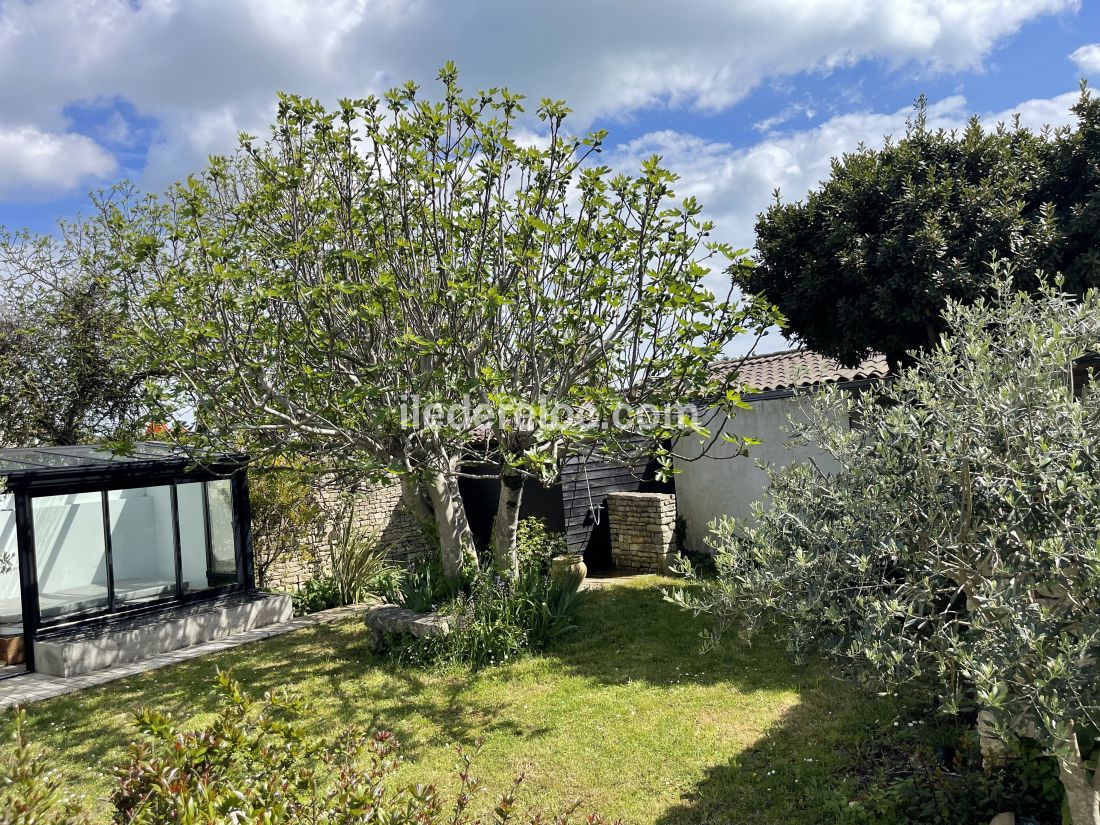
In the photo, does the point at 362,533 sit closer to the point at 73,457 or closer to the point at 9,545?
the point at 73,457

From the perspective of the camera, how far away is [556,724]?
252 inches

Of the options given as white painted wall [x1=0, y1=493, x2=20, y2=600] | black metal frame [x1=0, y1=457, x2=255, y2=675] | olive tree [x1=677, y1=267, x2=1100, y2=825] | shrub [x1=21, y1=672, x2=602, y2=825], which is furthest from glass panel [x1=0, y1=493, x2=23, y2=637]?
olive tree [x1=677, y1=267, x2=1100, y2=825]

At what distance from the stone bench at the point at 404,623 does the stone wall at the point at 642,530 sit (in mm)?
5018

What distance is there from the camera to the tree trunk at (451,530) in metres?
8.84

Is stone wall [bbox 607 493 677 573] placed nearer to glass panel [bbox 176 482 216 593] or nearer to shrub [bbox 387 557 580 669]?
shrub [bbox 387 557 580 669]

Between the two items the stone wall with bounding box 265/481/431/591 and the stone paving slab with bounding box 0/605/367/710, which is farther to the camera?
the stone wall with bounding box 265/481/431/591

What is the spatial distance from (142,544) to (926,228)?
1124 centimetres

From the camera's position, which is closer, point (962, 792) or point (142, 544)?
point (962, 792)

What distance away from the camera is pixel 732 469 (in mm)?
12320

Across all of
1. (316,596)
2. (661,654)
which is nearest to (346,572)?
(316,596)

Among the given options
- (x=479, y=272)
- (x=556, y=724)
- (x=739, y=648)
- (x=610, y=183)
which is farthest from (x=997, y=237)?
(x=556, y=724)

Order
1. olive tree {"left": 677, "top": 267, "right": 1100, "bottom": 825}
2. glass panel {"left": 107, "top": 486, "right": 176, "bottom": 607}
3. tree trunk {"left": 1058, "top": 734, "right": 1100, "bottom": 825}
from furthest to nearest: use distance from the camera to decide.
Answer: glass panel {"left": 107, "top": 486, "right": 176, "bottom": 607} < tree trunk {"left": 1058, "top": 734, "right": 1100, "bottom": 825} < olive tree {"left": 677, "top": 267, "right": 1100, "bottom": 825}

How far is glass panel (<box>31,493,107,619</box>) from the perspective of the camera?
908 cm

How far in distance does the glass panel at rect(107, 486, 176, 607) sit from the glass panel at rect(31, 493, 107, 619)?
0.65 feet
